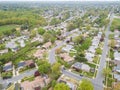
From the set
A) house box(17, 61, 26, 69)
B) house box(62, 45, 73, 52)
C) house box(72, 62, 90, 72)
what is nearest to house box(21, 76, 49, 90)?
house box(17, 61, 26, 69)

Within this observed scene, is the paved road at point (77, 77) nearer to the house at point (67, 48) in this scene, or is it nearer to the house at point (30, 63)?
the house at point (30, 63)

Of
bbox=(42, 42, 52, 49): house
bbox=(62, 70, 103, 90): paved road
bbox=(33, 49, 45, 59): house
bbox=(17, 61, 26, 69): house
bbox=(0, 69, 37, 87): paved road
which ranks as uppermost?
bbox=(42, 42, 52, 49): house

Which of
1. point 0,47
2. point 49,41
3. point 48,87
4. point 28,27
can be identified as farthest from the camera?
point 28,27

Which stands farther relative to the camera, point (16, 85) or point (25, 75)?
point (25, 75)

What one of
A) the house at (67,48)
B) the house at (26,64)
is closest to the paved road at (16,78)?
the house at (26,64)

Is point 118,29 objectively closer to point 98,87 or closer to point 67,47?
point 67,47

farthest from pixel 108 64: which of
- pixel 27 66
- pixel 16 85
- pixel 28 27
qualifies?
pixel 28 27

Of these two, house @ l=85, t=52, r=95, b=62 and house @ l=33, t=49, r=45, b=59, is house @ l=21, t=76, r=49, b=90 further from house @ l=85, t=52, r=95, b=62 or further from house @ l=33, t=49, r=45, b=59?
house @ l=85, t=52, r=95, b=62

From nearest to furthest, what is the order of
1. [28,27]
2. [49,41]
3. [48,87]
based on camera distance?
[48,87], [49,41], [28,27]
